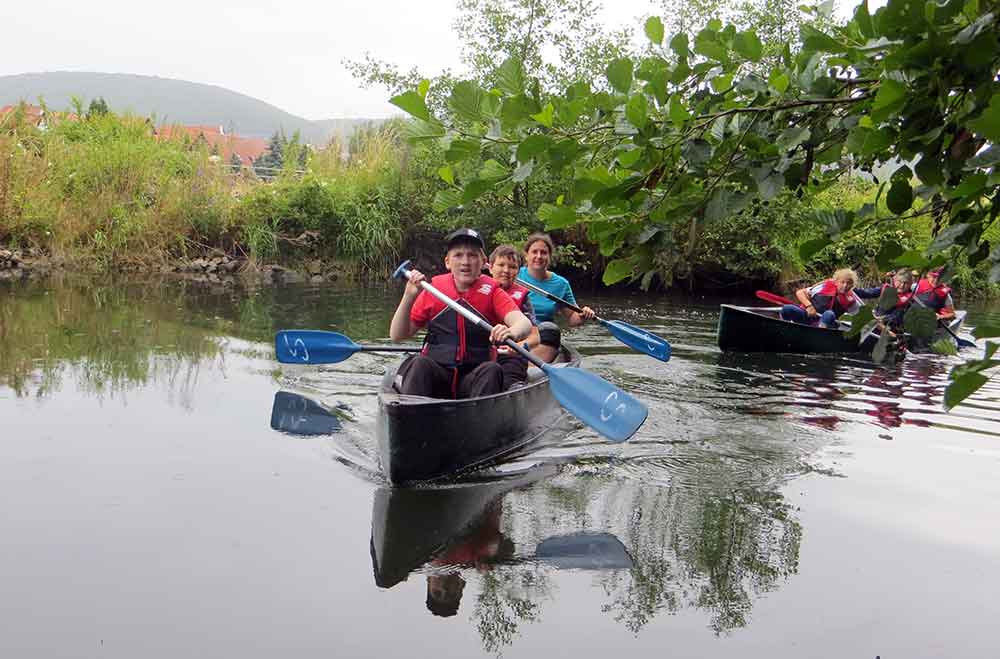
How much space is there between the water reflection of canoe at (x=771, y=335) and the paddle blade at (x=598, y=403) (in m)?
5.25

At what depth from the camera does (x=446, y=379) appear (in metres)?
5.34

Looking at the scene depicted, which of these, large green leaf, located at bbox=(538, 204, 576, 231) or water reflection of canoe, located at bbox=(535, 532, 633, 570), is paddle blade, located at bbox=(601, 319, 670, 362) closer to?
water reflection of canoe, located at bbox=(535, 532, 633, 570)

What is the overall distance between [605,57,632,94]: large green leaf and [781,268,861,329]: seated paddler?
8.81 metres

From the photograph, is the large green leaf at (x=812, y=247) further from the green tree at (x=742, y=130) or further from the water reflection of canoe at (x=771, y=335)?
the water reflection of canoe at (x=771, y=335)

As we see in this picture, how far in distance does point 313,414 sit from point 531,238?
243 centimetres

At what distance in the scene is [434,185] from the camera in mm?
18875

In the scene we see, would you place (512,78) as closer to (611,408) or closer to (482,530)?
(482,530)

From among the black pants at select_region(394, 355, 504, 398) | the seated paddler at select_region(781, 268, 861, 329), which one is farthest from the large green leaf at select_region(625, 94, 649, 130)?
the seated paddler at select_region(781, 268, 861, 329)

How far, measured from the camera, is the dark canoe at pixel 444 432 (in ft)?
14.5

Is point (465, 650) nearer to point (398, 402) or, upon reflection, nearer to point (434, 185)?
point (398, 402)

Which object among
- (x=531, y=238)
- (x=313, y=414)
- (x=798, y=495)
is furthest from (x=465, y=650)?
(x=531, y=238)

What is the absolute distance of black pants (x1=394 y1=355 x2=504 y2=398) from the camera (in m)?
5.09

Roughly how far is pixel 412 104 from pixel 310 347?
5202 mm

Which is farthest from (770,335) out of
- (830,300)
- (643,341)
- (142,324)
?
(142,324)
